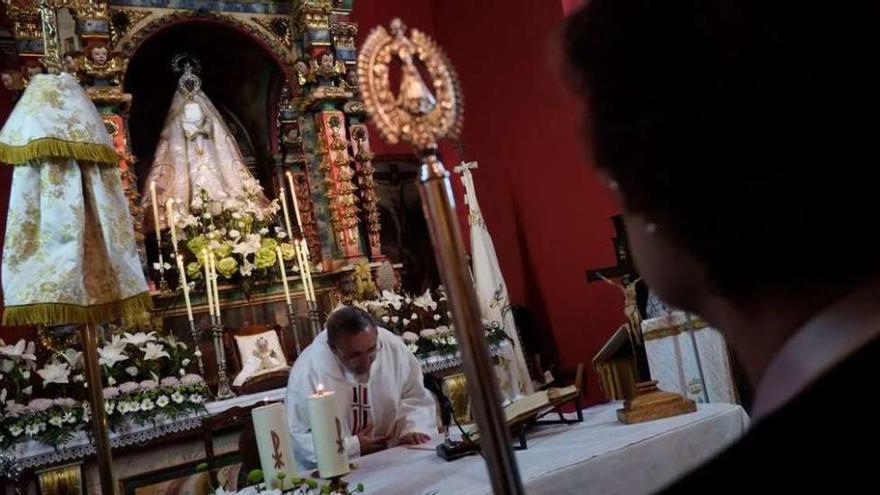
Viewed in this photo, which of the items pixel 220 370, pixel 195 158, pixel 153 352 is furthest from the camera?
pixel 195 158

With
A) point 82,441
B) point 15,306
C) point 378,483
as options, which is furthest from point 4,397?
point 378,483

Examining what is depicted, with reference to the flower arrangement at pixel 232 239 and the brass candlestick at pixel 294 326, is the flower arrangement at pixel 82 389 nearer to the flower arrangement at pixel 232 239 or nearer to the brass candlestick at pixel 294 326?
the flower arrangement at pixel 232 239

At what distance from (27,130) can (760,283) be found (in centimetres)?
253

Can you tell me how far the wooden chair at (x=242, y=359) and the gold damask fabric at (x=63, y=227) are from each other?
3285 mm

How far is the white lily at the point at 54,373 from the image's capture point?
15.2ft

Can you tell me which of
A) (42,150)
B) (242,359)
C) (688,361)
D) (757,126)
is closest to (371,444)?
(42,150)

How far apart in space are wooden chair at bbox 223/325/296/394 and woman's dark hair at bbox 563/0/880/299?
5591 millimetres

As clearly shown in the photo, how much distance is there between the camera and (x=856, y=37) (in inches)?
24.0

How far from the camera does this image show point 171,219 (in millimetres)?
6430

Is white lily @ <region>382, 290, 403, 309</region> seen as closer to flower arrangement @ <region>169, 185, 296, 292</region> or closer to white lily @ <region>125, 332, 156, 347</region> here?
flower arrangement @ <region>169, 185, 296, 292</region>

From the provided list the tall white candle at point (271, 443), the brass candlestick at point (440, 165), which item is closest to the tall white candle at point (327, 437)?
the tall white candle at point (271, 443)

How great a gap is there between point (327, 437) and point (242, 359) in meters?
4.63

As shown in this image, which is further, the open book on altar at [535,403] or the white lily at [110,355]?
the white lily at [110,355]

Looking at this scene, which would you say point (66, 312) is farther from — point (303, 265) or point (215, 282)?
point (303, 265)
